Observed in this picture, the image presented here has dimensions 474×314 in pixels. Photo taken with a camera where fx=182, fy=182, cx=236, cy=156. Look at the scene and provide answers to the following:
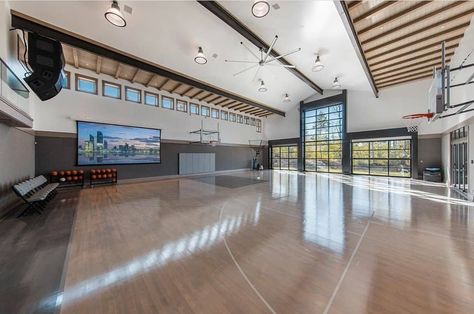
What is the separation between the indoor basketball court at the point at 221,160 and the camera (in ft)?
6.20

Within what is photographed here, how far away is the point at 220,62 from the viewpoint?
27.2 feet

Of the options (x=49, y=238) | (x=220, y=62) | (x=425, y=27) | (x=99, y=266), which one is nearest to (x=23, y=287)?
(x=99, y=266)

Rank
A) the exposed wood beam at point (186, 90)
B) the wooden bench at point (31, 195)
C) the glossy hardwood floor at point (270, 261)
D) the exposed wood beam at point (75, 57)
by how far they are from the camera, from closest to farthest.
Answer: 1. the glossy hardwood floor at point (270, 261)
2. the wooden bench at point (31, 195)
3. the exposed wood beam at point (75, 57)
4. the exposed wood beam at point (186, 90)

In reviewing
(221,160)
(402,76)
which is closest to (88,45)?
(221,160)

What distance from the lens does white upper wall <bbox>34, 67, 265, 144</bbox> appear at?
281 inches

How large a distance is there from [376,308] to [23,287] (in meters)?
3.39

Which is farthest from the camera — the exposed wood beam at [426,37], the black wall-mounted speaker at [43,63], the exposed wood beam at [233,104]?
the exposed wood beam at [233,104]

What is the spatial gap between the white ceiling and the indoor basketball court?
5cm

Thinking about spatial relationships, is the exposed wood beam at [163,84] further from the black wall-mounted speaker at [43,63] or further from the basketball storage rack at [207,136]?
the black wall-mounted speaker at [43,63]

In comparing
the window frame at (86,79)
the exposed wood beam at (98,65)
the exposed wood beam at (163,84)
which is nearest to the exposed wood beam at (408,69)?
the exposed wood beam at (163,84)

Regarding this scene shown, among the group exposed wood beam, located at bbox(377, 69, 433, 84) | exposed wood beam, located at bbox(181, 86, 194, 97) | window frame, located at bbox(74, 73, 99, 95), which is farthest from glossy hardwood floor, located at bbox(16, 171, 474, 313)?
exposed wood beam, located at bbox(181, 86, 194, 97)

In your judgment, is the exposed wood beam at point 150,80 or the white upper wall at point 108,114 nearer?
the white upper wall at point 108,114

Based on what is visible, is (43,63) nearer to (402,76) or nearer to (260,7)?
(260,7)

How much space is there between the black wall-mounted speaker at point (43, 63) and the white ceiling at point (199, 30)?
1.58m
